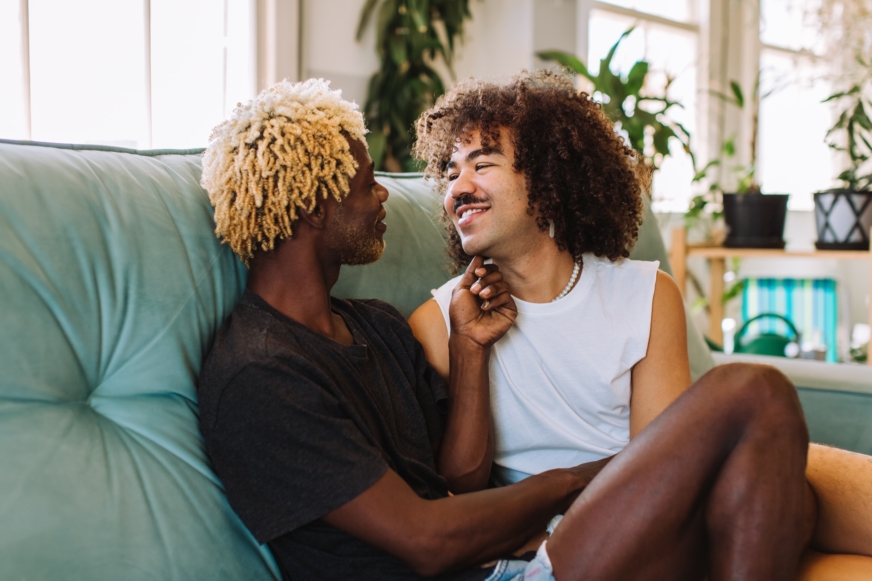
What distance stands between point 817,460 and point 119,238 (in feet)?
3.80

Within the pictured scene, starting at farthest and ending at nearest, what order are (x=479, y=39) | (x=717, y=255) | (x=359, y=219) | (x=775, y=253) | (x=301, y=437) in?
(x=479, y=39) < (x=717, y=255) < (x=775, y=253) < (x=359, y=219) < (x=301, y=437)

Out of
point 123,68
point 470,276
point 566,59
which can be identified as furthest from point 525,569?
point 566,59

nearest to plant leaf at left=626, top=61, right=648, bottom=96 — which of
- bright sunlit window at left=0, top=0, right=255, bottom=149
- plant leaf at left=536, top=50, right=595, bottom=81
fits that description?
plant leaf at left=536, top=50, right=595, bottom=81

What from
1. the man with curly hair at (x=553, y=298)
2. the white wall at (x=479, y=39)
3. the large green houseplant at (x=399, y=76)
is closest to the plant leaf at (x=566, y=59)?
the white wall at (x=479, y=39)

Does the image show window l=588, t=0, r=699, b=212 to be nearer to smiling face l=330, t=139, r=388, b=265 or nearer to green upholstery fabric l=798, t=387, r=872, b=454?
green upholstery fabric l=798, t=387, r=872, b=454

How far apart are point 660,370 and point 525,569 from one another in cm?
49

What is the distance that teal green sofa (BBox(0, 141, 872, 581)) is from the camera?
88 cm

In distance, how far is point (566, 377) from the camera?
137cm

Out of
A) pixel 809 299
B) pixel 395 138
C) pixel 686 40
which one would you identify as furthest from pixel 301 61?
pixel 809 299

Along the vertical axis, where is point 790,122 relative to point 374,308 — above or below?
above

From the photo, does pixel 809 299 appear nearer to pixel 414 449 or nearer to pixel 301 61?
pixel 301 61

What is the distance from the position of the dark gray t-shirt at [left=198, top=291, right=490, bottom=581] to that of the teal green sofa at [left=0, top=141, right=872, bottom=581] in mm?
49

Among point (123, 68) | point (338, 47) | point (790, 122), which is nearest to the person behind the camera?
point (123, 68)

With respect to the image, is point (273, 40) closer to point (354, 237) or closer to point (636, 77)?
point (636, 77)
